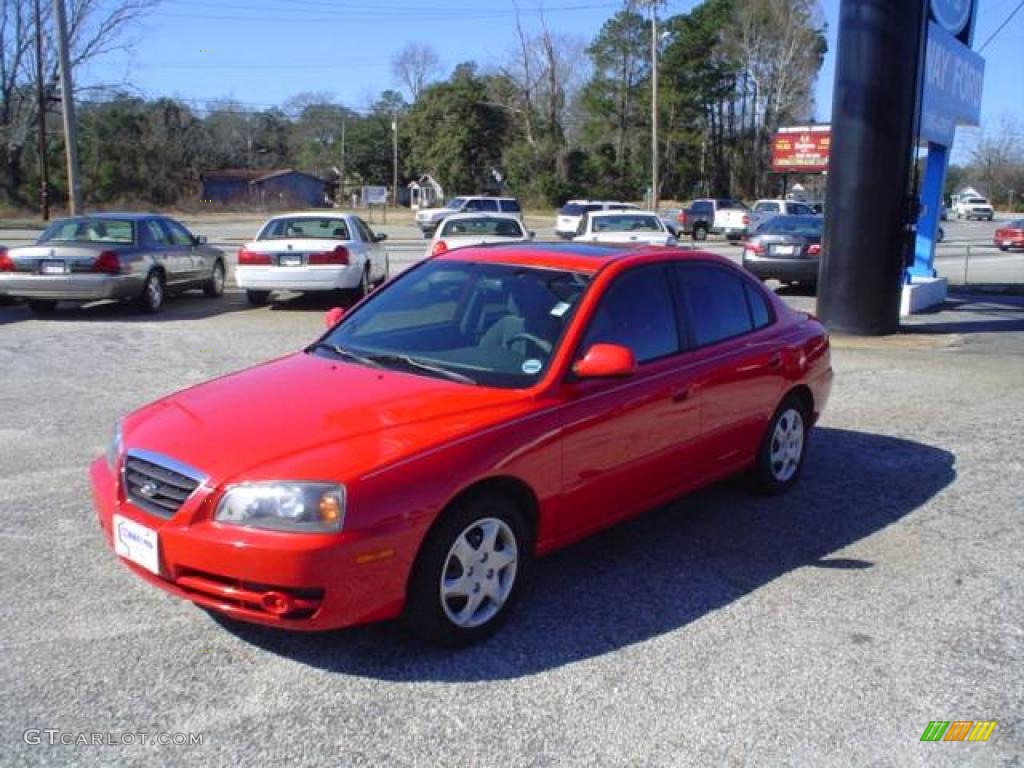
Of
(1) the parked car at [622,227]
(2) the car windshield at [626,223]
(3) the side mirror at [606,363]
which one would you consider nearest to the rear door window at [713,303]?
(3) the side mirror at [606,363]

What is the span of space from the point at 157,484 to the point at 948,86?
1500 cm

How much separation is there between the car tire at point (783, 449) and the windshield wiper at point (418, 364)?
2.25 meters

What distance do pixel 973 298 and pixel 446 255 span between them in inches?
642

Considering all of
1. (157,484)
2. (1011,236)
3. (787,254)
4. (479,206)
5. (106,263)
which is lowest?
(157,484)

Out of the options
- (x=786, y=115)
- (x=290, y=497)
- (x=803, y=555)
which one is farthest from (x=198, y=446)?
(x=786, y=115)

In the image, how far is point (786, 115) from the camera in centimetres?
8112

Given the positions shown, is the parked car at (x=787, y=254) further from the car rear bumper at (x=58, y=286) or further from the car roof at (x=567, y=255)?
the car roof at (x=567, y=255)

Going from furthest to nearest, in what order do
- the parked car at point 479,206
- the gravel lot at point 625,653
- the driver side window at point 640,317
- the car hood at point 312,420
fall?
the parked car at point 479,206
the driver side window at point 640,317
the car hood at point 312,420
the gravel lot at point 625,653

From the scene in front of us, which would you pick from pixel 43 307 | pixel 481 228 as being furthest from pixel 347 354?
pixel 481 228

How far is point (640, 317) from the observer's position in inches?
189

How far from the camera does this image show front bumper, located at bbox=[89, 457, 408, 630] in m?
3.36

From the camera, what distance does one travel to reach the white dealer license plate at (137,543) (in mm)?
3600

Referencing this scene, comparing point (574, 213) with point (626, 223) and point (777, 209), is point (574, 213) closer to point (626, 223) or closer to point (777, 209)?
point (777, 209)

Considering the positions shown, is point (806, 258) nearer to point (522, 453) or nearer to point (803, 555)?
point (803, 555)
